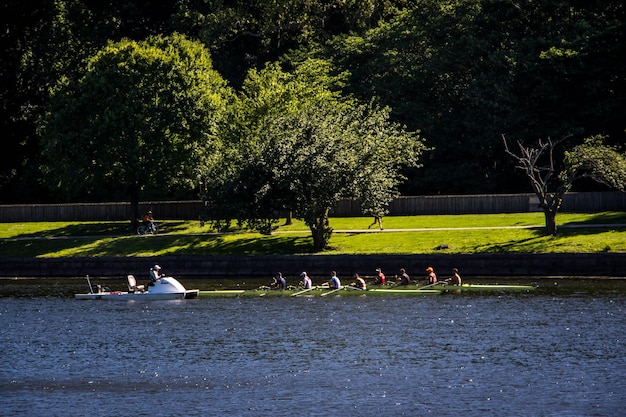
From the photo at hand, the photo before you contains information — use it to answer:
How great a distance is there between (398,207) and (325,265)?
18.7 metres

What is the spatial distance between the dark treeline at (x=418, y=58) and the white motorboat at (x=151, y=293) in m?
33.9

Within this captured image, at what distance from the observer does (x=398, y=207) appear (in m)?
97.4

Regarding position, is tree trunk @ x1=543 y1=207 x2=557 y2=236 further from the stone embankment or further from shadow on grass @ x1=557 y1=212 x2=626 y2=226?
the stone embankment

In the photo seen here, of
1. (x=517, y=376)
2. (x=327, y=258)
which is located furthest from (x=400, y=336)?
(x=327, y=258)

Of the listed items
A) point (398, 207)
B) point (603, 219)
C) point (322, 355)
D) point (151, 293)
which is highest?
point (398, 207)

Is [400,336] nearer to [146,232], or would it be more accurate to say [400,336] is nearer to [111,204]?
[146,232]

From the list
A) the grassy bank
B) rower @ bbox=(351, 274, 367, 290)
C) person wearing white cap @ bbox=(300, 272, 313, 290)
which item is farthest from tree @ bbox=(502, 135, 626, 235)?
person wearing white cap @ bbox=(300, 272, 313, 290)

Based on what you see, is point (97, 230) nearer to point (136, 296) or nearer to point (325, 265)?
point (325, 265)

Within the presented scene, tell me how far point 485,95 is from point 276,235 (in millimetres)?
21747

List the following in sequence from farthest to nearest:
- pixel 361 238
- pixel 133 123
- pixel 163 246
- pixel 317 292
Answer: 1. pixel 133 123
2. pixel 163 246
3. pixel 361 238
4. pixel 317 292

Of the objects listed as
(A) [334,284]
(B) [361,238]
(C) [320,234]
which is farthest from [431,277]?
(B) [361,238]

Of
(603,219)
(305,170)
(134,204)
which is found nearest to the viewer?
(305,170)

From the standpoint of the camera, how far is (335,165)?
83562mm

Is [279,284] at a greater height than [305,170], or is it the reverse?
[305,170]
